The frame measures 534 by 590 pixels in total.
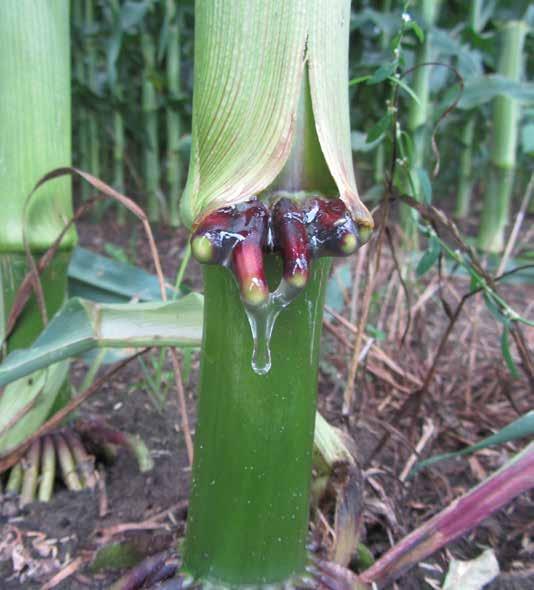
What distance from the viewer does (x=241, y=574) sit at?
0.44m

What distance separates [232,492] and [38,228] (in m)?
0.34

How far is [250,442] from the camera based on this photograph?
1.35ft

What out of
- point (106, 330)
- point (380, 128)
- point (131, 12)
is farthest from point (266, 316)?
point (131, 12)

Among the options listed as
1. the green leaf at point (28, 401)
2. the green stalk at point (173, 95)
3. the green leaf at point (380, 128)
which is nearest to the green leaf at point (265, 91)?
the green leaf at point (380, 128)

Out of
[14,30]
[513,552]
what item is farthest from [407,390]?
[14,30]

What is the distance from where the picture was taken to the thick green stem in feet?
1.32

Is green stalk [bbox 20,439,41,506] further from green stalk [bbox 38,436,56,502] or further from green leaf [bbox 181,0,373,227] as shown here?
green leaf [bbox 181,0,373,227]

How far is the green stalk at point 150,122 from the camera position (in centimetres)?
246

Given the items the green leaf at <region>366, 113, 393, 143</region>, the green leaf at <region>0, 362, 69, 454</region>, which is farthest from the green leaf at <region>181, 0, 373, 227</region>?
the green leaf at <region>0, 362, 69, 454</region>

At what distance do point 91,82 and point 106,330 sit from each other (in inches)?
94.9

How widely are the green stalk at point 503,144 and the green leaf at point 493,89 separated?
0.27m

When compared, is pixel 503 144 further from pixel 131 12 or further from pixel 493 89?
pixel 131 12

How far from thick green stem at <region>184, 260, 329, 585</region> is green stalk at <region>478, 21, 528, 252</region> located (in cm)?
162

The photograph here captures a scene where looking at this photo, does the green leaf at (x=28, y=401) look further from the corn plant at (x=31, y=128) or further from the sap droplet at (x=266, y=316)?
the sap droplet at (x=266, y=316)
